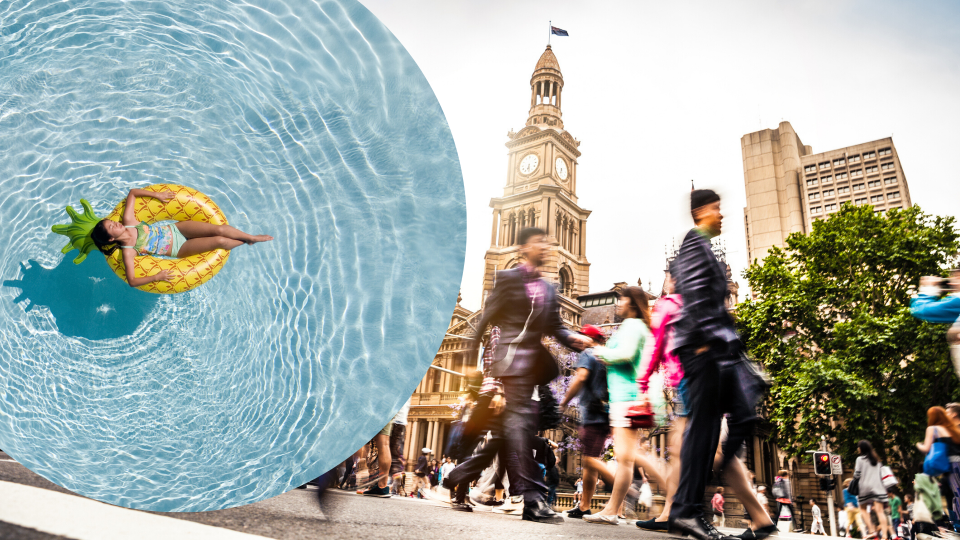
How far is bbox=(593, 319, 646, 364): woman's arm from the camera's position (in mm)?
3680

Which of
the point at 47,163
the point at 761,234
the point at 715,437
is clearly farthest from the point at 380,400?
the point at 761,234

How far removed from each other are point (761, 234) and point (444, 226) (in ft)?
190

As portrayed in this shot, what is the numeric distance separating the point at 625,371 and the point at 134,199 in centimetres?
295

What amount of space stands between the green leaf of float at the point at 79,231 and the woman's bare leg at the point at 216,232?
0.39m

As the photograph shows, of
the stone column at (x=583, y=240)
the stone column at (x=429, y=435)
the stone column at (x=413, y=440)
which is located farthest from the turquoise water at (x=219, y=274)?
the stone column at (x=583, y=240)

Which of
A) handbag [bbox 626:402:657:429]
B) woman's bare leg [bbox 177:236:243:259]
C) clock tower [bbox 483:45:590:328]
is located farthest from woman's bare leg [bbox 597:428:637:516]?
clock tower [bbox 483:45:590:328]

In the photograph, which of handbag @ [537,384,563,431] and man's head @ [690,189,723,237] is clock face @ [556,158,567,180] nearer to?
handbag @ [537,384,563,431]

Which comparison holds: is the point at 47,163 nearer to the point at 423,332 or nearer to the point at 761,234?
the point at 423,332

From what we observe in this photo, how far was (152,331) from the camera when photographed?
2.68m

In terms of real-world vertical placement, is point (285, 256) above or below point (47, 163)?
below

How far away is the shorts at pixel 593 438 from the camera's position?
400cm

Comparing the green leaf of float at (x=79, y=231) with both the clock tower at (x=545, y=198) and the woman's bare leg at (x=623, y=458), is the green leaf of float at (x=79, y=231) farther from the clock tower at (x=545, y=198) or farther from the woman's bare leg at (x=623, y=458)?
the clock tower at (x=545, y=198)

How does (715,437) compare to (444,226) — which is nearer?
(715,437)

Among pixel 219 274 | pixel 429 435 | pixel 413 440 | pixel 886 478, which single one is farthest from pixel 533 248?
pixel 413 440
